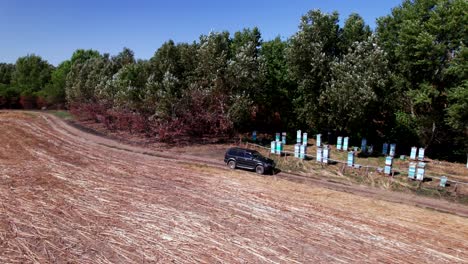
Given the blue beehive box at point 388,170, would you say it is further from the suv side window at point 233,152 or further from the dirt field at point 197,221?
the suv side window at point 233,152

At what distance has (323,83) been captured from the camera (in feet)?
119

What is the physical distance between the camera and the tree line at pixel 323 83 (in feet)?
103

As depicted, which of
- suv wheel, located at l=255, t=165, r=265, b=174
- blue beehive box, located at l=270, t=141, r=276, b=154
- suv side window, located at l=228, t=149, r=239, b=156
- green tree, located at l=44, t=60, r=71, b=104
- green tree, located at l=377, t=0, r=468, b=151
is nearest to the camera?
suv wheel, located at l=255, t=165, r=265, b=174

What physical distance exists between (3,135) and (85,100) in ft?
63.3

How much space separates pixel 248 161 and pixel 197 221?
38.3ft

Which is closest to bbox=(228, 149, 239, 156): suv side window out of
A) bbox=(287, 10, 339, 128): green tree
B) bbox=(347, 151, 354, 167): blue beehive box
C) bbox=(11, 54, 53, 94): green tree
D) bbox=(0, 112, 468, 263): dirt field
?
→ bbox=(0, 112, 468, 263): dirt field

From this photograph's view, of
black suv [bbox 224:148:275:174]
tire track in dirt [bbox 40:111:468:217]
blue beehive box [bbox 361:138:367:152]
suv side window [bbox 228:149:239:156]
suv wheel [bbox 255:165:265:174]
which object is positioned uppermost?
blue beehive box [bbox 361:138:367:152]

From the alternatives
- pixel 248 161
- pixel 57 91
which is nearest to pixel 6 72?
pixel 57 91

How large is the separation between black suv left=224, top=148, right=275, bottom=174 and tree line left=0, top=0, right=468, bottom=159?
28.9ft

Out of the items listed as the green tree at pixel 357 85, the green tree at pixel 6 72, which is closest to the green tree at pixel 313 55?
the green tree at pixel 357 85

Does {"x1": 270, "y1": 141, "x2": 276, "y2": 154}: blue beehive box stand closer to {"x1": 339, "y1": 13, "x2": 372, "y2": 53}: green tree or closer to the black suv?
the black suv

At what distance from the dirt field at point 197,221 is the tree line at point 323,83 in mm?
12828

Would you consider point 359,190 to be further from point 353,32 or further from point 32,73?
point 32,73

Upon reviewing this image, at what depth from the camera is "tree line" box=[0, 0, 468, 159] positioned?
103ft
